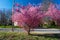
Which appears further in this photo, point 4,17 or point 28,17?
point 4,17

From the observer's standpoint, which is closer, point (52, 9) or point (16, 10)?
point (16, 10)

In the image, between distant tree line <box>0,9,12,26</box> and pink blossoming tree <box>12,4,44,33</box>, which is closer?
pink blossoming tree <box>12,4,44,33</box>

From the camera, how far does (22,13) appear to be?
19.5 m

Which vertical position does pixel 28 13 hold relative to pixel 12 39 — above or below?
above

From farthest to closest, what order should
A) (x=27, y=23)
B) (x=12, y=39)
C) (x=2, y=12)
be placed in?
(x=2, y=12) → (x=27, y=23) → (x=12, y=39)

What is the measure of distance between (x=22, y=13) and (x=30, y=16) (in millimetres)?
945

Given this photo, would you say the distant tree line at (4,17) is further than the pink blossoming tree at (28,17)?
Yes

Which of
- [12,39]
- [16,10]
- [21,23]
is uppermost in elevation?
[16,10]

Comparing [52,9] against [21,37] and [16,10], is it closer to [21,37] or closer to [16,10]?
[16,10]

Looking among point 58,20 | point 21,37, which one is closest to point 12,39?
point 21,37

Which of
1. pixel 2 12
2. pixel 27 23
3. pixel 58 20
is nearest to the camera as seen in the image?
pixel 27 23

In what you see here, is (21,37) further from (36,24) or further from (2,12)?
(2,12)

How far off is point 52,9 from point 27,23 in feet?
16.6

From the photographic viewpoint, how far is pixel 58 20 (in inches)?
853
